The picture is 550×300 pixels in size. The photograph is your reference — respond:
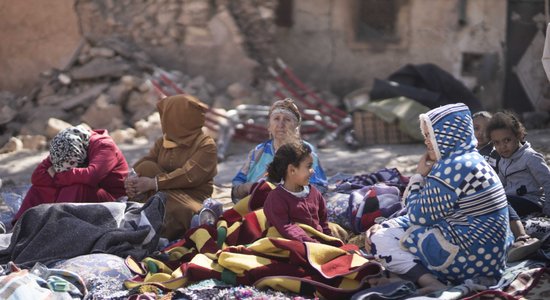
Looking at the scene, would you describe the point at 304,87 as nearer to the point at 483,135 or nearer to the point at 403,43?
the point at 403,43

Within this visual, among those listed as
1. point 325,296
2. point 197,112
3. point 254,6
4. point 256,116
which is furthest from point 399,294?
point 254,6

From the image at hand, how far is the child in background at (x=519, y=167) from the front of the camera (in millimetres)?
5141

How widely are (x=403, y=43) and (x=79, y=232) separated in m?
7.89

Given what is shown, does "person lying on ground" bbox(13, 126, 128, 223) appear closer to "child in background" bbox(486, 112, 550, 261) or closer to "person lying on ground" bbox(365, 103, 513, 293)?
"person lying on ground" bbox(365, 103, 513, 293)

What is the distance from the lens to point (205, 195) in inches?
229

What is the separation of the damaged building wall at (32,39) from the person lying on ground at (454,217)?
8.70 meters

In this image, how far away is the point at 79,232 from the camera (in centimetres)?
486

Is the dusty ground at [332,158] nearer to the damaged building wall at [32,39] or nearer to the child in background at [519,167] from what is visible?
the child in background at [519,167]

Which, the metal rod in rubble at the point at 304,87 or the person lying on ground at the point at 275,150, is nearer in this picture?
the person lying on ground at the point at 275,150

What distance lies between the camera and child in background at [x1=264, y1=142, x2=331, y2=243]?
4625 mm

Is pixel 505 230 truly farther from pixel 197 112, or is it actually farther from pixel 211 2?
pixel 211 2

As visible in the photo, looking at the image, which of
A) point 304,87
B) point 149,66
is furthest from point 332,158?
point 149,66

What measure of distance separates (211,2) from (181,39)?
2.24 feet

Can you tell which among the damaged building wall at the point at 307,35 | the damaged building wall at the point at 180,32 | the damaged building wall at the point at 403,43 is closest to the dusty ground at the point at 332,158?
the damaged building wall at the point at 180,32
